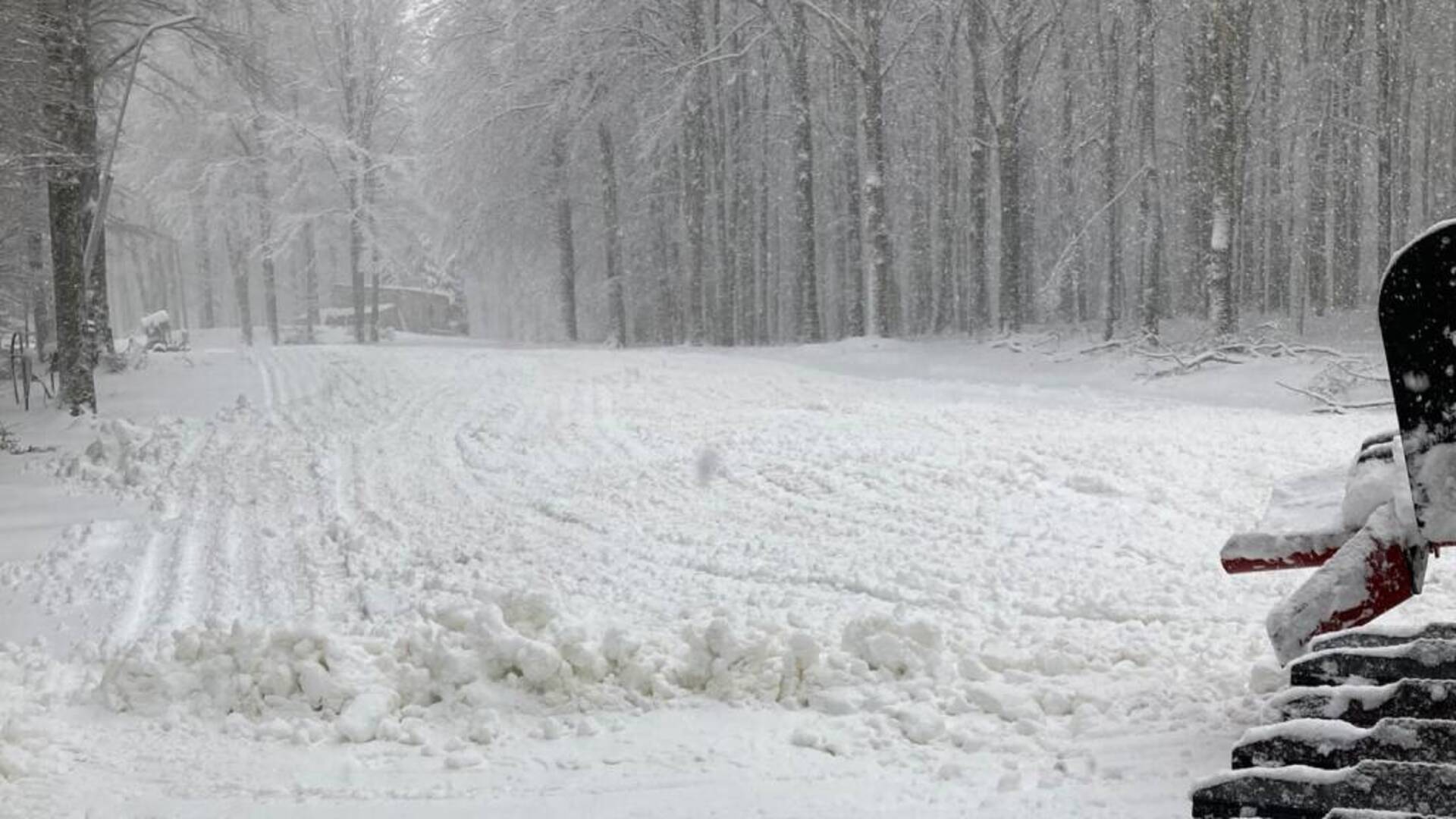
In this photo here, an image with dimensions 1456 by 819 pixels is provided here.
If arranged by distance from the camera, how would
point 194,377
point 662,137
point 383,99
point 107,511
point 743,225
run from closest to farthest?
point 107,511, point 194,377, point 662,137, point 743,225, point 383,99

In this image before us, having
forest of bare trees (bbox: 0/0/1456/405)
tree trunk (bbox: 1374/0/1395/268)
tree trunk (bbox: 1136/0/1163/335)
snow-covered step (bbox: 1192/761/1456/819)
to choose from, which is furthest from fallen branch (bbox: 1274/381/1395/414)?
tree trunk (bbox: 1374/0/1395/268)

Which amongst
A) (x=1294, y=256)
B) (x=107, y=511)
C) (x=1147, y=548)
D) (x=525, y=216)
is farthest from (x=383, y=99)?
(x=1147, y=548)

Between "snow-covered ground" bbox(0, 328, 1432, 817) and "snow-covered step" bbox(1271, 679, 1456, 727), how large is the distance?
1.25m

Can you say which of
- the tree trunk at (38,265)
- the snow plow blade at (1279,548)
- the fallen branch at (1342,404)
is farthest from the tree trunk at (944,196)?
the snow plow blade at (1279,548)

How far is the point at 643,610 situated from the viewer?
657 cm

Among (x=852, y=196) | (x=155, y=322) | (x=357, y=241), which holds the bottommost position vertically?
(x=155, y=322)

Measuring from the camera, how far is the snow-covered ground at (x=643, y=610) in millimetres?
4270

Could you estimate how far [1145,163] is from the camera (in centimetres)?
2366

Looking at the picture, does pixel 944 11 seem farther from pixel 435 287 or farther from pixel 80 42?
pixel 435 287

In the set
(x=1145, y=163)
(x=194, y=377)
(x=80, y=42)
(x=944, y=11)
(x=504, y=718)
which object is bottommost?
(x=504, y=718)

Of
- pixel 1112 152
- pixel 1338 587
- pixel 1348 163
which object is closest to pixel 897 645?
pixel 1338 587

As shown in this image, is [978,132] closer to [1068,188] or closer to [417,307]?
[1068,188]

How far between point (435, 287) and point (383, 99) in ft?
44.0

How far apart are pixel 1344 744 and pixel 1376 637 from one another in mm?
848
